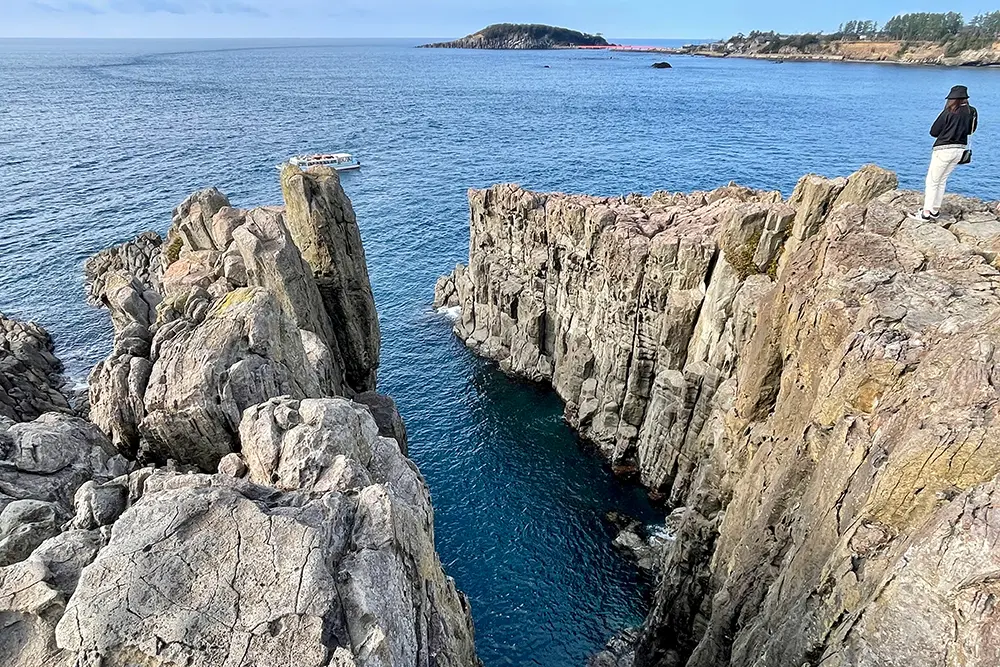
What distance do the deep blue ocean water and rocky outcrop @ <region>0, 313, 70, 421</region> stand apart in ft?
8.86

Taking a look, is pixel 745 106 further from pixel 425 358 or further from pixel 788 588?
pixel 788 588

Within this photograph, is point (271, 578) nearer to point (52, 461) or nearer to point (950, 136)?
point (52, 461)

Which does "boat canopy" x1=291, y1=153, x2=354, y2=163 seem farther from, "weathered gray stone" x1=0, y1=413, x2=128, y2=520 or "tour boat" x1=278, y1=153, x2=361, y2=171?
"weathered gray stone" x1=0, y1=413, x2=128, y2=520

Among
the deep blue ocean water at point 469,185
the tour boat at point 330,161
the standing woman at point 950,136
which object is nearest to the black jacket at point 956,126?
the standing woman at point 950,136

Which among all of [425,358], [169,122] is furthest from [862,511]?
[169,122]

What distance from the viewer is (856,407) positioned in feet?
62.0

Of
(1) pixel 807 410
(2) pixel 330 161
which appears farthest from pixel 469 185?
(1) pixel 807 410

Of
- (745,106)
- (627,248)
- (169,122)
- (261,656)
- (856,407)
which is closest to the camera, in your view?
(261,656)

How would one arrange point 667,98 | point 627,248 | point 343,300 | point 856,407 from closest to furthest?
point 856,407
point 343,300
point 627,248
point 667,98

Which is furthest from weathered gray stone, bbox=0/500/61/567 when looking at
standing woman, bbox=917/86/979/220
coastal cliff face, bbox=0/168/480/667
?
standing woman, bbox=917/86/979/220

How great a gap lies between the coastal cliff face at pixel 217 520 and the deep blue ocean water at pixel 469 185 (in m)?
19.2

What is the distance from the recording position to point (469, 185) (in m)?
103

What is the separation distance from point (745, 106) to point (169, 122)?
519 ft

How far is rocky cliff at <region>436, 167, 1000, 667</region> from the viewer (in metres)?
13.8
